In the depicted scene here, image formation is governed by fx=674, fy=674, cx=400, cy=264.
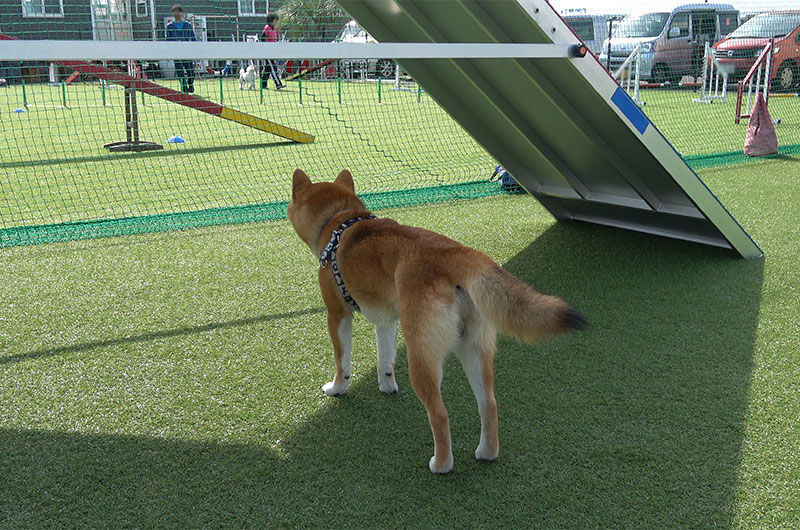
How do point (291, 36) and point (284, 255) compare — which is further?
point (291, 36)

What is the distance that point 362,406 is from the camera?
260cm

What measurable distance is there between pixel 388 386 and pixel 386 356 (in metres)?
0.13

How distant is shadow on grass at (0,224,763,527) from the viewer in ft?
6.43

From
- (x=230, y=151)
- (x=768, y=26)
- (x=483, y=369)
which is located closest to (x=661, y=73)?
(x=768, y=26)

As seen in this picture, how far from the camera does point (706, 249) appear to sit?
14.4ft

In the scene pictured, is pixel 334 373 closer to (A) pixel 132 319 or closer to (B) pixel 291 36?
(A) pixel 132 319

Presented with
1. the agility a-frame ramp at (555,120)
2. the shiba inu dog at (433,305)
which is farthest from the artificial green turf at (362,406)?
the agility a-frame ramp at (555,120)

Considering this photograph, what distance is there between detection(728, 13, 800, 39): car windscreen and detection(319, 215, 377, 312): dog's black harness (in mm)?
14125

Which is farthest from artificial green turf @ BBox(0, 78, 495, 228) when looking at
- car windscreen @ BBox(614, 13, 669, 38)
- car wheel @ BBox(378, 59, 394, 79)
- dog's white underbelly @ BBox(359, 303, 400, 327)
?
car windscreen @ BBox(614, 13, 669, 38)

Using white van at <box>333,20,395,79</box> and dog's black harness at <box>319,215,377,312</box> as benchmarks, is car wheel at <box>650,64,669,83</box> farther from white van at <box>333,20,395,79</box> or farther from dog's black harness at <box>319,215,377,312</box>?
dog's black harness at <box>319,215,377,312</box>

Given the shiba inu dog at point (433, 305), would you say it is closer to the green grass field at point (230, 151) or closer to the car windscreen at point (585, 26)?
the green grass field at point (230, 151)

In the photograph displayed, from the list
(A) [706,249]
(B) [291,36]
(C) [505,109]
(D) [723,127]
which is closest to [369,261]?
(C) [505,109]

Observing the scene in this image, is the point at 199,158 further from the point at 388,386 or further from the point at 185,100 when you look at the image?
the point at 388,386

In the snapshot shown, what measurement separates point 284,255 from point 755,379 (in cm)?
281
